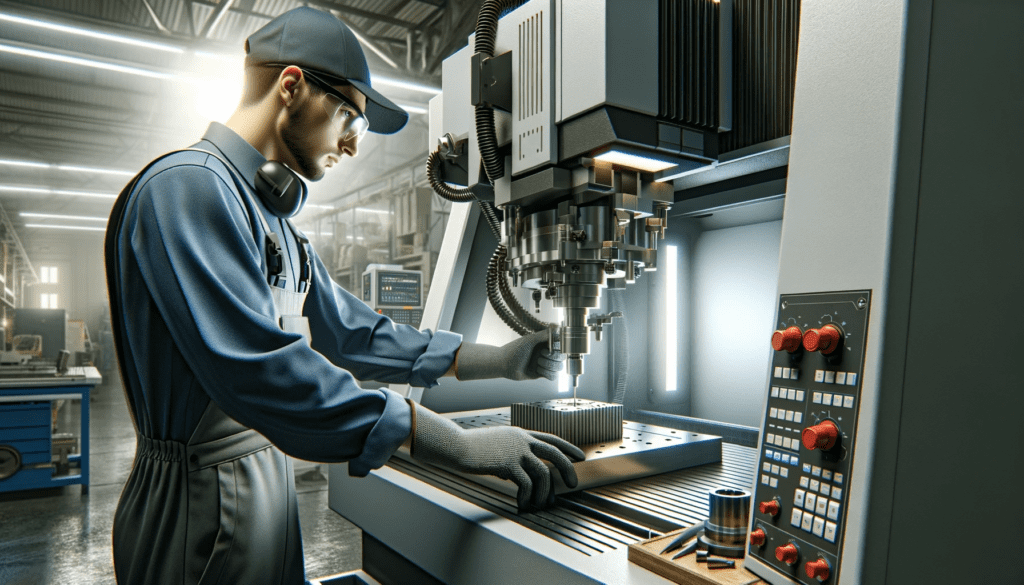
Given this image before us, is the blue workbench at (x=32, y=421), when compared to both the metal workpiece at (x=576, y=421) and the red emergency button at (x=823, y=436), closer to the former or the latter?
the metal workpiece at (x=576, y=421)

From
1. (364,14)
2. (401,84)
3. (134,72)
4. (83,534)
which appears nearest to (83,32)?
(134,72)

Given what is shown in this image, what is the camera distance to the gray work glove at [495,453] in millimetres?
771

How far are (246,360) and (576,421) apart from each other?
54 cm

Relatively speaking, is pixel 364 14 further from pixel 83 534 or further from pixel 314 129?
pixel 314 129

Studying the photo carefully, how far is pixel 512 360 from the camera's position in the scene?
1.16m

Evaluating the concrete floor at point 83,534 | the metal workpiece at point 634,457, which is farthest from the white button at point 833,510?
the concrete floor at point 83,534

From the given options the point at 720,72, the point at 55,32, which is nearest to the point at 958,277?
the point at 720,72

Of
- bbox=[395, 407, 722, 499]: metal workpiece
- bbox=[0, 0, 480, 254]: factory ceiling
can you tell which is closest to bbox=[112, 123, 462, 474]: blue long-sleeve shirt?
bbox=[395, 407, 722, 499]: metal workpiece

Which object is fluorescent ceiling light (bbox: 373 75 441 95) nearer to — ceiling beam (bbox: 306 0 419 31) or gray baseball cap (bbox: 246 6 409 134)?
ceiling beam (bbox: 306 0 419 31)

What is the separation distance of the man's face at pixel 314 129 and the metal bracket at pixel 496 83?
0.63 ft

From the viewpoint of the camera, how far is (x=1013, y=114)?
59cm

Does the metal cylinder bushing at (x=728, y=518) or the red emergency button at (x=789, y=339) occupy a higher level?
the red emergency button at (x=789, y=339)

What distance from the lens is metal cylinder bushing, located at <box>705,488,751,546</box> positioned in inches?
24.9

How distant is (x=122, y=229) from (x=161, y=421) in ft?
0.82
